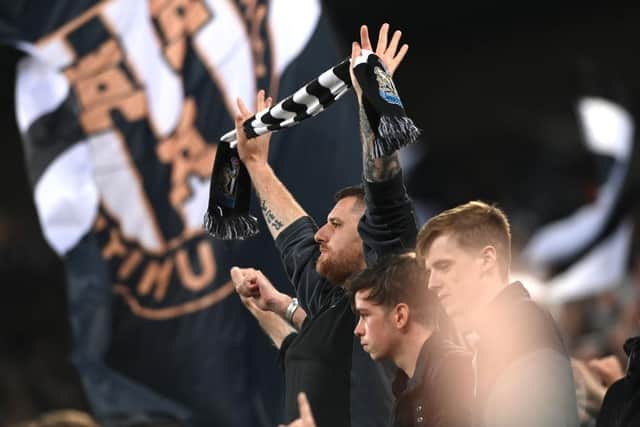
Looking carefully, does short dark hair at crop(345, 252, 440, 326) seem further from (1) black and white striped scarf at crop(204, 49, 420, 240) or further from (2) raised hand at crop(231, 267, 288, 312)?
(2) raised hand at crop(231, 267, 288, 312)

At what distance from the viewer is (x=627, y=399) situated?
290cm

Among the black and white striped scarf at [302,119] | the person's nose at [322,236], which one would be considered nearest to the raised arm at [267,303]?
the black and white striped scarf at [302,119]

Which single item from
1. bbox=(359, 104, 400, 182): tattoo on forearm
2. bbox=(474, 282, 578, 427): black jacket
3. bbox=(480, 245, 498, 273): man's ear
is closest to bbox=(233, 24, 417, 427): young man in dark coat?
bbox=(359, 104, 400, 182): tattoo on forearm

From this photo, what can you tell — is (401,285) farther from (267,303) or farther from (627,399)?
(267,303)

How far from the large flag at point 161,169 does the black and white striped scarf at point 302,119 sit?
3.23ft

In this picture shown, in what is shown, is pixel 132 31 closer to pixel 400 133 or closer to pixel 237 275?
pixel 237 275

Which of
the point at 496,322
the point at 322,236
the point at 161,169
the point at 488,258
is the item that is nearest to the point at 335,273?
the point at 322,236

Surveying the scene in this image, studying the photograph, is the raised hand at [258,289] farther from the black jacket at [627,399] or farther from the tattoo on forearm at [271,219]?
the black jacket at [627,399]

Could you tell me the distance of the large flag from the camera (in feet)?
16.2

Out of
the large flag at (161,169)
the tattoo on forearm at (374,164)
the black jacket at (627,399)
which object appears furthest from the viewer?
the large flag at (161,169)

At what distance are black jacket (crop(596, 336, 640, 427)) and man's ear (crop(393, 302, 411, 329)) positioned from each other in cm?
47

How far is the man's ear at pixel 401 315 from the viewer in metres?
2.99

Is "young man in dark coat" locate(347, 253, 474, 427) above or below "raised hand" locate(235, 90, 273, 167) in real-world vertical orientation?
below

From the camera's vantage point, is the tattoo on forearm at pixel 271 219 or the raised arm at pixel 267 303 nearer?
Result: the raised arm at pixel 267 303
